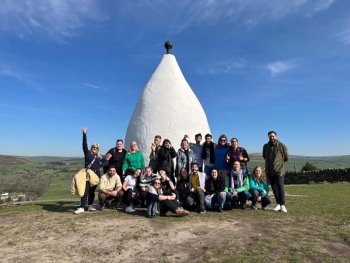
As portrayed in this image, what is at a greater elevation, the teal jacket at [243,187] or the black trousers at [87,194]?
the teal jacket at [243,187]

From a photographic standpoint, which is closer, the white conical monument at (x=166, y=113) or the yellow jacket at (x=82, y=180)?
the yellow jacket at (x=82, y=180)

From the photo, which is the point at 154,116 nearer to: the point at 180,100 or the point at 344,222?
the point at 180,100

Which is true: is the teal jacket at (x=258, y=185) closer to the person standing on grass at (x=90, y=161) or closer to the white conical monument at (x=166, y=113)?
the white conical monument at (x=166, y=113)

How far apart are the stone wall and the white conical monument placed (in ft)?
40.8

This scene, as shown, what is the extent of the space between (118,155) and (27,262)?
3259 mm

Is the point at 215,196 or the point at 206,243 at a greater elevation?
the point at 215,196

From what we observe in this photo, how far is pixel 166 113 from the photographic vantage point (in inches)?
320

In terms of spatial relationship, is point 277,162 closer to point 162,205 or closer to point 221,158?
point 221,158

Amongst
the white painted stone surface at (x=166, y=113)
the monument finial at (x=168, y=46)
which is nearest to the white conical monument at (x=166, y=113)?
the white painted stone surface at (x=166, y=113)

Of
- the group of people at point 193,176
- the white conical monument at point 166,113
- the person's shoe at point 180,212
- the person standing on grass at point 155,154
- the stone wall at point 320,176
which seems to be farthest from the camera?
the stone wall at point 320,176

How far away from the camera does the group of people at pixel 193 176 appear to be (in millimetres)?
5957

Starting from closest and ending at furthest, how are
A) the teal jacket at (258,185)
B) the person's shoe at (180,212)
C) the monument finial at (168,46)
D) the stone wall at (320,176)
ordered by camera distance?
the person's shoe at (180,212), the teal jacket at (258,185), the monument finial at (168,46), the stone wall at (320,176)

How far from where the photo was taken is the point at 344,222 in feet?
16.7

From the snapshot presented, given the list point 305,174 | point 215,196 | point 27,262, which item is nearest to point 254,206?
point 215,196
